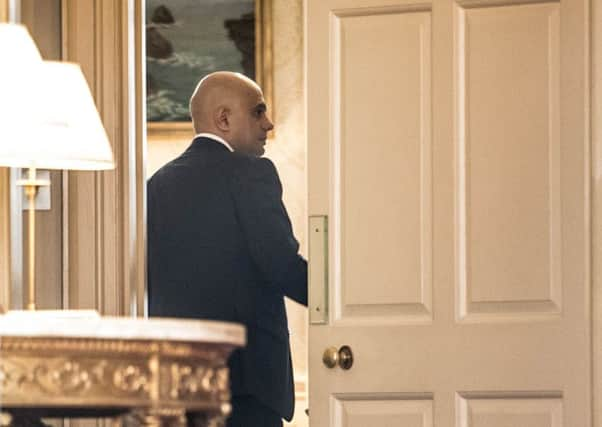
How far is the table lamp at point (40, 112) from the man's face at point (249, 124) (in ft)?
7.14

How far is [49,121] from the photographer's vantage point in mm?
2889

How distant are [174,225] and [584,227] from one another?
148 centimetres

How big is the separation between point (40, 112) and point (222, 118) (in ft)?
7.85

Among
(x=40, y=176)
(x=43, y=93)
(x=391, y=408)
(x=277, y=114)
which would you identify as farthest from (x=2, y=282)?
(x=277, y=114)

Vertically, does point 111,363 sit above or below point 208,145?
below

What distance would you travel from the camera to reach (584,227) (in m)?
4.21

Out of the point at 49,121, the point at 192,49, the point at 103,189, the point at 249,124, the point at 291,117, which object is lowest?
the point at 103,189

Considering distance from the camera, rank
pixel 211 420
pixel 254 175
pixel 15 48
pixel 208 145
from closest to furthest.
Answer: pixel 211 420 < pixel 15 48 < pixel 254 175 < pixel 208 145

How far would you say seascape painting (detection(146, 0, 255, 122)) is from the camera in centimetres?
673

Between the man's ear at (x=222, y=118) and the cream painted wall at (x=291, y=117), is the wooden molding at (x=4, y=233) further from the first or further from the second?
the cream painted wall at (x=291, y=117)

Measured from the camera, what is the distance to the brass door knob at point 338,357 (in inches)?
168

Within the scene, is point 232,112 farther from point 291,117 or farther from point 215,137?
point 291,117

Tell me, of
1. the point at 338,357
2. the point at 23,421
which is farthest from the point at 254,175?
the point at 23,421

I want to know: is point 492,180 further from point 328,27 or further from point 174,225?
point 174,225
